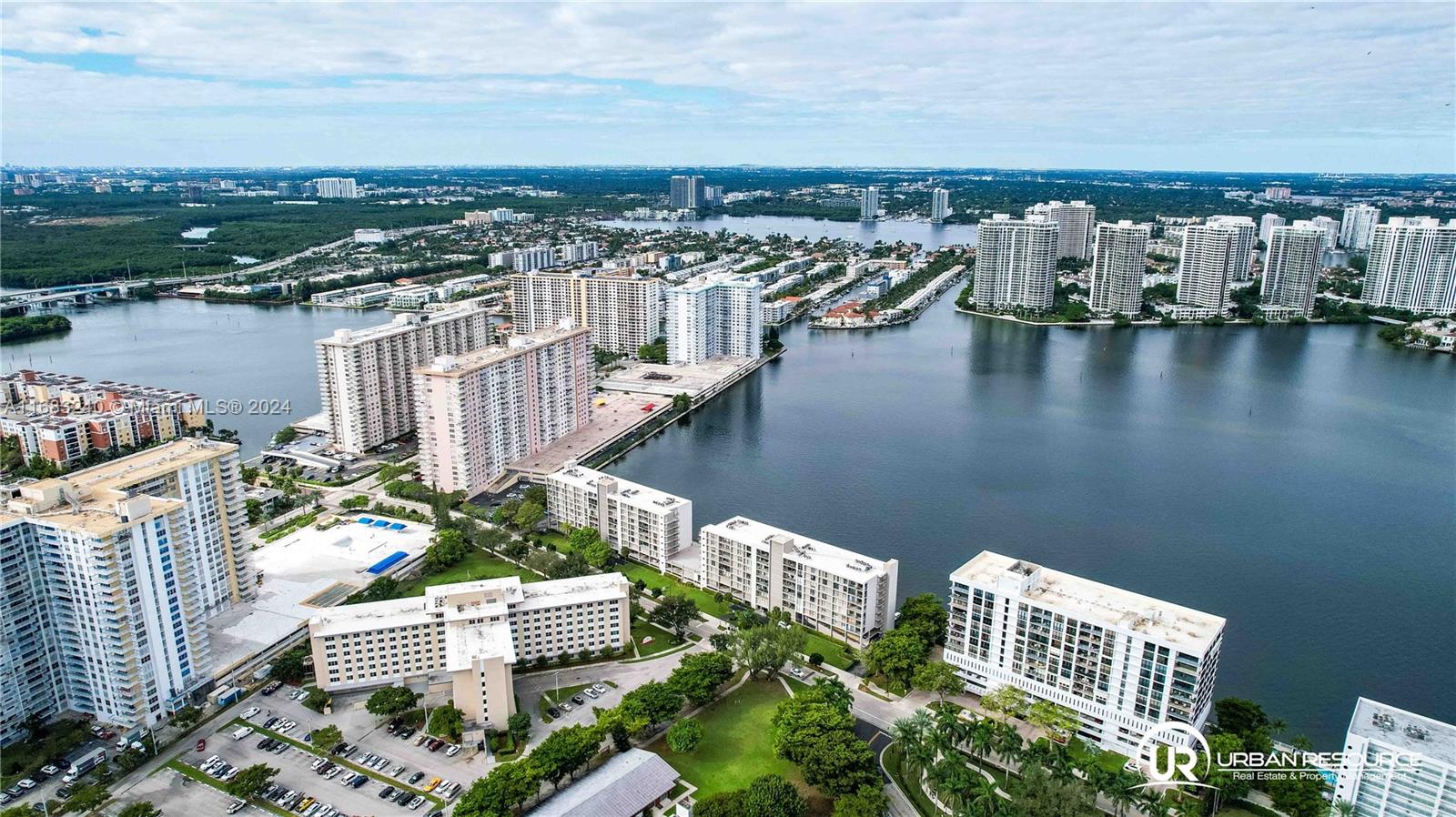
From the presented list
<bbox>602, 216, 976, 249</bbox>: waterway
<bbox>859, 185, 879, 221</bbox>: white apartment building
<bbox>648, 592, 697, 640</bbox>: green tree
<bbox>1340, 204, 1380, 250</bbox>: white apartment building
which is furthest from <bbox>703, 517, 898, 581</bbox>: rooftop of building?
<bbox>859, 185, 879, 221</bbox>: white apartment building

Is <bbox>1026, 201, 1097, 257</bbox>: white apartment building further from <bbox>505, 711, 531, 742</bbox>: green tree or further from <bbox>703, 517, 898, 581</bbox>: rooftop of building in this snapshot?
<bbox>505, 711, 531, 742</bbox>: green tree

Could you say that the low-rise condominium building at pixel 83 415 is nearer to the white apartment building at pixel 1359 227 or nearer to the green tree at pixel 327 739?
the green tree at pixel 327 739

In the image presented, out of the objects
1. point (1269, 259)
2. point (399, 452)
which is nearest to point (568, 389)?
point (399, 452)

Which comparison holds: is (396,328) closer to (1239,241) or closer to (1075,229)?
(1239,241)

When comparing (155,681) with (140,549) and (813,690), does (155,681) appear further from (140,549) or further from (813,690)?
(813,690)

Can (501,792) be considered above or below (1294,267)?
below

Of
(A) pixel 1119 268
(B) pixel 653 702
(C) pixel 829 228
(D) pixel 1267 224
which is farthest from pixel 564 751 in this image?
(C) pixel 829 228
